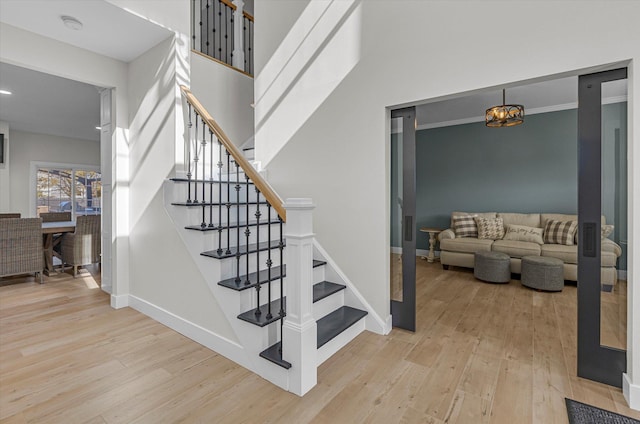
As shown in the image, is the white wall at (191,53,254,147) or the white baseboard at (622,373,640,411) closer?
the white baseboard at (622,373,640,411)

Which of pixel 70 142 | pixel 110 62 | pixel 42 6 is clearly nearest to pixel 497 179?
pixel 110 62

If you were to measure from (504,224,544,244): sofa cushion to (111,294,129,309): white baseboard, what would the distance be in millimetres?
5497

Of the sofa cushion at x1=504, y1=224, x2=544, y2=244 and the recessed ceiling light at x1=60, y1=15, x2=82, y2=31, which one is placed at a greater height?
the recessed ceiling light at x1=60, y1=15, x2=82, y2=31

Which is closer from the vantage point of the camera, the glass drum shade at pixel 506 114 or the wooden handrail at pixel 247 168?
the wooden handrail at pixel 247 168

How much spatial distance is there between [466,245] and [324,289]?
3275 millimetres

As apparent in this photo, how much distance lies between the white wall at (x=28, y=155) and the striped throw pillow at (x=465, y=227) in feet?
30.3

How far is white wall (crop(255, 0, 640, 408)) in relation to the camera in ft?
6.02

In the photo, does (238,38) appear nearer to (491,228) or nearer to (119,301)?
(119,301)

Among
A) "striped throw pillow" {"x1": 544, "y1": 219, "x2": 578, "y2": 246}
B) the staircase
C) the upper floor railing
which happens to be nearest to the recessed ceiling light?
the staircase

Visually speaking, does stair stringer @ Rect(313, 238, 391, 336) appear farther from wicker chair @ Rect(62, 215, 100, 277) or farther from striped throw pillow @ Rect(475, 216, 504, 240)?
wicker chair @ Rect(62, 215, 100, 277)

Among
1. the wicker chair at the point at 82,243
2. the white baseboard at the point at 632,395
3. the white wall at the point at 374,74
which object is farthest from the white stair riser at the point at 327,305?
the wicker chair at the point at 82,243

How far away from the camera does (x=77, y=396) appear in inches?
74.4

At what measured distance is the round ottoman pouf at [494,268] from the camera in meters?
4.37

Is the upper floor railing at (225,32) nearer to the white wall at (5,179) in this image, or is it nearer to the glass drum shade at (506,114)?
the glass drum shade at (506,114)
